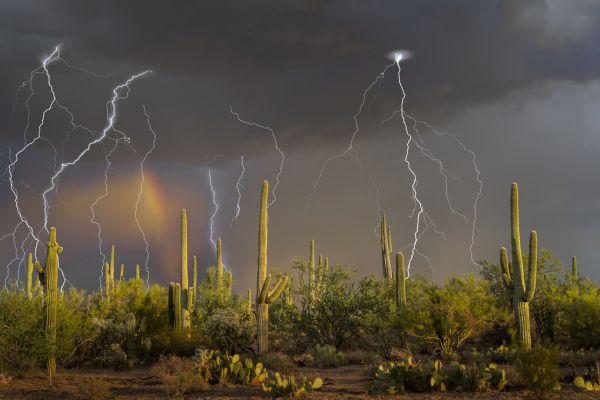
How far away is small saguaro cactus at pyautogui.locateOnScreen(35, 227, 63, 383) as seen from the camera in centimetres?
2228

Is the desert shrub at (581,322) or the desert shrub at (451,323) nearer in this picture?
the desert shrub at (451,323)

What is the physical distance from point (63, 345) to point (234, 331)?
729cm

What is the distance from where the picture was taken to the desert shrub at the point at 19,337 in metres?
21.2

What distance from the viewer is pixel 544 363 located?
16.0 metres

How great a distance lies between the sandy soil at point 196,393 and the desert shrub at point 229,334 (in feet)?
14.1

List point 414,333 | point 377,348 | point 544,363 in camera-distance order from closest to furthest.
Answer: point 544,363
point 414,333
point 377,348

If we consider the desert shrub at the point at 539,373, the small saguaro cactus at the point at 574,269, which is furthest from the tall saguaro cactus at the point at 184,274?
the small saguaro cactus at the point at 574,269

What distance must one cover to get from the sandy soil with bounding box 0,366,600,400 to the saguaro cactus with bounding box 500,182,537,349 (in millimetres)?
6358

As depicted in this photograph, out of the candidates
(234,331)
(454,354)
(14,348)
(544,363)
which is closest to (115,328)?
(234,331)

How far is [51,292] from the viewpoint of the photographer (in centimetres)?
2275

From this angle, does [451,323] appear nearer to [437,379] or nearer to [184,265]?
[437,379]

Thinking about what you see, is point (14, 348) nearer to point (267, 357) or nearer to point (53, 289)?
point (53, 289)

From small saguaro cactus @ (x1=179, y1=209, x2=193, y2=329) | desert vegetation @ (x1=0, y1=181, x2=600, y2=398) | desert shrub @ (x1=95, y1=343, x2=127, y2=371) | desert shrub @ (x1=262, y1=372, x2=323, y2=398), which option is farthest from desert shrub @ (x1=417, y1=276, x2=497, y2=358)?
small saguaro cactus @ (x1=179, y1=209, x2=193, y2=329)

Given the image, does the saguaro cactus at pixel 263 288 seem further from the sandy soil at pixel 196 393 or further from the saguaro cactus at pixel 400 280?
the saguaro cactus at pixel 400 280
